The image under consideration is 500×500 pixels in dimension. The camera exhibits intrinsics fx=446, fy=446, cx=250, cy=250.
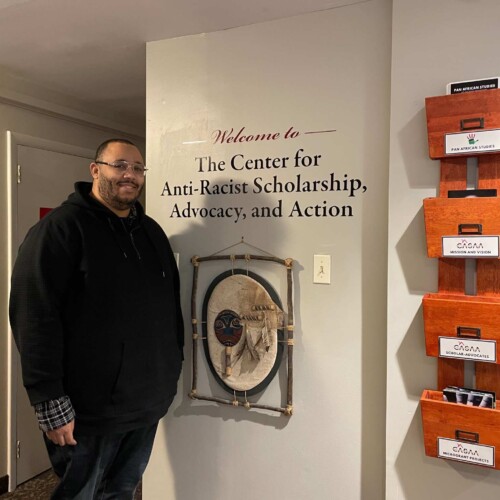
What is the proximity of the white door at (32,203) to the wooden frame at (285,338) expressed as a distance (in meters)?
1.29

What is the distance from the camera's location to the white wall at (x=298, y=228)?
1550 millimetres

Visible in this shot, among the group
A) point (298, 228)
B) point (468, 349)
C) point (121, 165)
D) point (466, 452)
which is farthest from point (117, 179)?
point (466, 452)

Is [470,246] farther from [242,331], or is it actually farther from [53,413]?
[53,413]

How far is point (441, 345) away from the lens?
130 cm

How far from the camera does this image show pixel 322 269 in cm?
163

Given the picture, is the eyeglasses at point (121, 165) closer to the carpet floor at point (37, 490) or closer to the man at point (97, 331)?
the man at point (97, 331)

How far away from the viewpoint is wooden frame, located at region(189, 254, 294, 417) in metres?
1.67

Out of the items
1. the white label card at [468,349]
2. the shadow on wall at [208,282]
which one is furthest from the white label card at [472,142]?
the shadow on wall at [208,282]

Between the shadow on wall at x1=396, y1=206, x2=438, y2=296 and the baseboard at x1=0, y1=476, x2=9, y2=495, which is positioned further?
the baseboard at x1=0, y1=476, x2=9, y2=495

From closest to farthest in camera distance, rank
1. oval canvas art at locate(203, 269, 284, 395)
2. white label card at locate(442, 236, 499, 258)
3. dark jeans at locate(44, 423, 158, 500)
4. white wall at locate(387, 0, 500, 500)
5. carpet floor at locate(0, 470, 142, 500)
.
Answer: white label card at locate(442, 236, 499, 258), white wall at locate(387, 0, 500, 500), dark jeans at locate(44, 423, 158, 500), oval canvas art at locate(203, 269, 284, 395), carpet floor at locate(0, 470, 142, 500)

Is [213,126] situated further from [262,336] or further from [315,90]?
[262,336]

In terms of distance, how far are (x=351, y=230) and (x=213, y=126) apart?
0.70 metres

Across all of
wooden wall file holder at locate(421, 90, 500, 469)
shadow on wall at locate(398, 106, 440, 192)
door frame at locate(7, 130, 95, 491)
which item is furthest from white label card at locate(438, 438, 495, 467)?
door frame at locate(7, 130, 95, 491)

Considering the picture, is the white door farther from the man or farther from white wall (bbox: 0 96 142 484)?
the man
